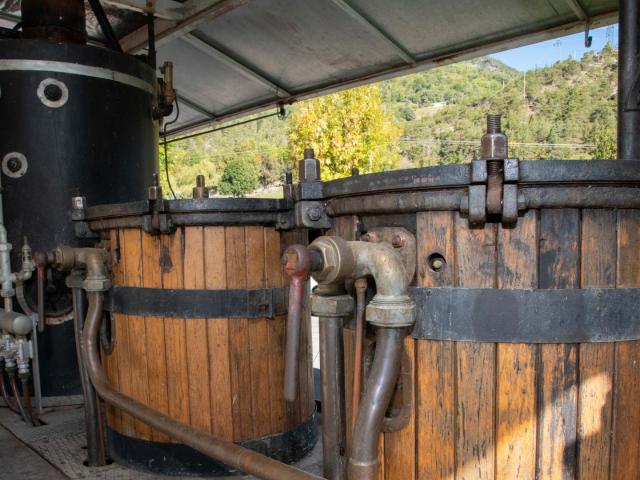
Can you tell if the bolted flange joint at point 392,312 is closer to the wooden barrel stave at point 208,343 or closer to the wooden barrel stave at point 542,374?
the wooden barrel stave at point 542,374

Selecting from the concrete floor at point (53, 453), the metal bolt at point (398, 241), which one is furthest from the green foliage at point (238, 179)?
the metal bolt at point (398, 241)

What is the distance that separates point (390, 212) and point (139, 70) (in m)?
3.30

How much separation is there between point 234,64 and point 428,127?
53.3m

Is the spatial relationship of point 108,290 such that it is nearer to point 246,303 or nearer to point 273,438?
point 246,303

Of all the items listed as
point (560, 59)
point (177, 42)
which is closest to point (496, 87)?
point (560, 59)

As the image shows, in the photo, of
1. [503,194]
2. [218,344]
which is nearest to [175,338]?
[218,344]

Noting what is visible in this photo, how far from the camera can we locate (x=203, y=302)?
8.93 ft

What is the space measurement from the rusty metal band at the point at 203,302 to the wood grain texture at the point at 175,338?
5 cm

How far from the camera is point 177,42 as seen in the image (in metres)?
5.54

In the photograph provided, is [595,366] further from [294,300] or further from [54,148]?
[54,148]

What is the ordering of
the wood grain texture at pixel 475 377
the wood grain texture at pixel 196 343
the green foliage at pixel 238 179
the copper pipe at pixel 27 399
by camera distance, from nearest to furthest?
the wood grain texture at pixel 475 377 → the wood grain texture at pixel 196 343 → the copper pipe at pixel 27 399 → the green foliage at pixel 238 179

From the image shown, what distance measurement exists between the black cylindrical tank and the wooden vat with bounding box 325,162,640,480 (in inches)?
123

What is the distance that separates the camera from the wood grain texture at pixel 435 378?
59.5 inches

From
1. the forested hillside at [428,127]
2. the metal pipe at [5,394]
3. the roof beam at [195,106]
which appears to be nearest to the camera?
the metal pipe at [5,394]
